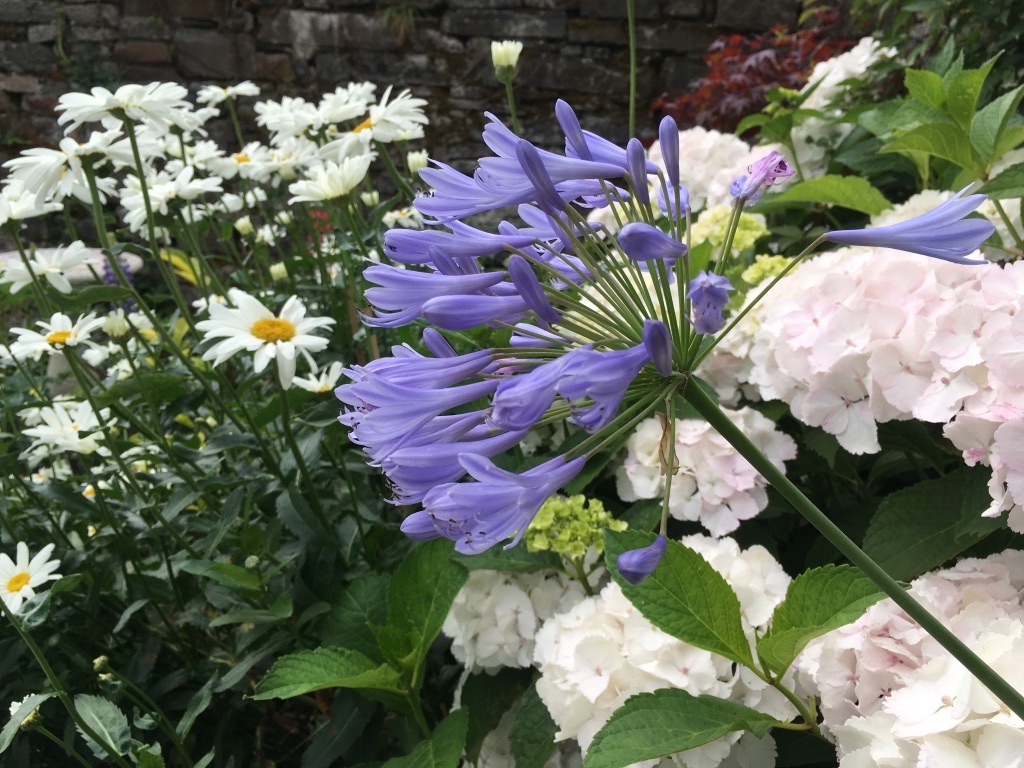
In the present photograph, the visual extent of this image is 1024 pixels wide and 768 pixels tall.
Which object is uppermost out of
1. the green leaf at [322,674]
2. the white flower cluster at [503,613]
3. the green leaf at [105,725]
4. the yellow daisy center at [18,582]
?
the green leaf at [322,674]

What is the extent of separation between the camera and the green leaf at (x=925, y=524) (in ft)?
3.09

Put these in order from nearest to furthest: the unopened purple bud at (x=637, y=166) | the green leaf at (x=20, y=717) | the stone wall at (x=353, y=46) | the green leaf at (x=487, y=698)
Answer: the unopened purple bud at (x=637, y=166) < the green leaf at (x=20, y=717) < the green leaf at (x=487, y=698) < the stone wall at (x=353, y=46)

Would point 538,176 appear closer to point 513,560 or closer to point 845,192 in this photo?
point 513,560

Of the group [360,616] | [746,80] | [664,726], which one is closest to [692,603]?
[664,726]

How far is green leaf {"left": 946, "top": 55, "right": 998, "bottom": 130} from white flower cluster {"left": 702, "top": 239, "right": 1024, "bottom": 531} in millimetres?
297

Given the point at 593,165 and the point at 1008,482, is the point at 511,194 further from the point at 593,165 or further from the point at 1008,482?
the point at 1008,482

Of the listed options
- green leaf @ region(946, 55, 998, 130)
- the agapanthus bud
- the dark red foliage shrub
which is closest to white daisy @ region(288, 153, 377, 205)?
green leaf @ region(946, 55, 998, 130)

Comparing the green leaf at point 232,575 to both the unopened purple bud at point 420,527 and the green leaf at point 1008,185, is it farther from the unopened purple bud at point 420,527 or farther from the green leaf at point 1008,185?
the green leaf at point 1008,185

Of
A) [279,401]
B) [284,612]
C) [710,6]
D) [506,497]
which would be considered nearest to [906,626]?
[506,497]

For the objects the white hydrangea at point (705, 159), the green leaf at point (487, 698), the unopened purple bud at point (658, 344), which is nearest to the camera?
Result: the unopened purple bud at point (658, 344)

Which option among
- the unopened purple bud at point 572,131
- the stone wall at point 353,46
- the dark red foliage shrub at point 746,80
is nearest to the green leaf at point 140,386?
the unopened purple bud at point 572,131

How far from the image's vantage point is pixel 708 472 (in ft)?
3.98

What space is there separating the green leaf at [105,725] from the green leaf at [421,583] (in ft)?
1.36

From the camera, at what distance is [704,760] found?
2.91 ft
